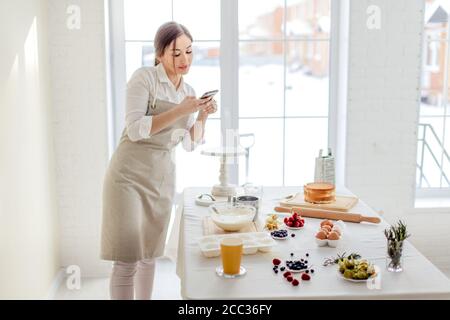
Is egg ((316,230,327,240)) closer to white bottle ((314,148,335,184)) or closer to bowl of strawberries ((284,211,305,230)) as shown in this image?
bowl of strawberries ((284,211,305,230))

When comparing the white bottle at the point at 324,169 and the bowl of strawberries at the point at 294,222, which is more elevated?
the white bottle at the point at 324,169

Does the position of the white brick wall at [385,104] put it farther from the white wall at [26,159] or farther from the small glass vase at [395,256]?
the small glass vase at [395,256]

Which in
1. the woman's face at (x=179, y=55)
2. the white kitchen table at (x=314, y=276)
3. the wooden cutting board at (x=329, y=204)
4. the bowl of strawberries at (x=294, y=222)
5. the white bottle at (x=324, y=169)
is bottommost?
the white kitchen table at (x=314, y=276)

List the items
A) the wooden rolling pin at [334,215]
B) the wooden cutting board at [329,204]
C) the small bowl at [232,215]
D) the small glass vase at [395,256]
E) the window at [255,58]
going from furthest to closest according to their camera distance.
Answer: the window at [255,58] < the wooden cutting board at [329,204] < the wooden rolling pin at [334,215] < the small bowl at [232,215] < the small glass vase at [395,256]

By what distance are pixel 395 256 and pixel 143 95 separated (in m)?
1.22

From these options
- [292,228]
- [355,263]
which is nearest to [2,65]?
[292,228]

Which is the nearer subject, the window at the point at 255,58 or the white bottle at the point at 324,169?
the white bottle at the point at 324,169

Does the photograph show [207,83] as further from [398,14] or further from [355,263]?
[355,263]

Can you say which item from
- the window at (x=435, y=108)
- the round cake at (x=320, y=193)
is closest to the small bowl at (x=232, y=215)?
the round cake at (x=320, y=193)

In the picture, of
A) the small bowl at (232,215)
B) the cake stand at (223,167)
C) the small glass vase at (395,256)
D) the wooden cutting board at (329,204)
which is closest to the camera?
the small glass vase at (395,256)

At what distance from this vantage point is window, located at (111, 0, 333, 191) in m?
3.58

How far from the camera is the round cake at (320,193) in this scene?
2.40 metres

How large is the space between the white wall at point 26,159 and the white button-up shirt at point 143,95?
1.75ft

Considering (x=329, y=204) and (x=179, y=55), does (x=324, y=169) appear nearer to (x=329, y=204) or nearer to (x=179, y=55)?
(x=329, y=204)
